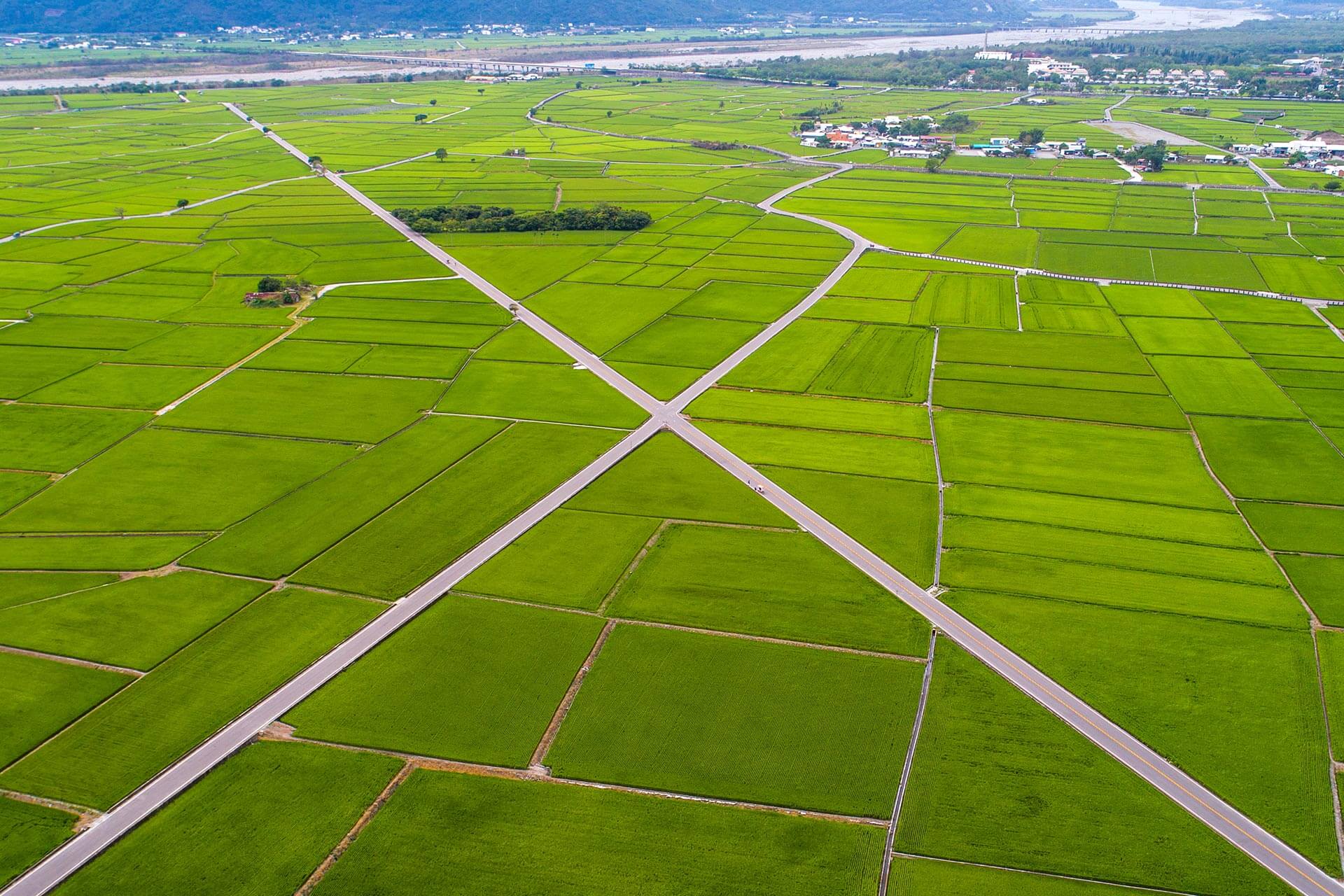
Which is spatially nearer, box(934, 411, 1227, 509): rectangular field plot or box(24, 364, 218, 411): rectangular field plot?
box(934, 411, 1227, 509): rectangular field plot

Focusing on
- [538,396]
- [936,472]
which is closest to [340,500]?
[538,396]

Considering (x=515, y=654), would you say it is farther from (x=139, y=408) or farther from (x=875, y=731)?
(x=139, y=408)

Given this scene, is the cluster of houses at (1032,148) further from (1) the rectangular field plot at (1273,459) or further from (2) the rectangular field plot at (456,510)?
(2) the rectangular field plot at (456,510)

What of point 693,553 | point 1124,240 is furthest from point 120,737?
point 1124,240

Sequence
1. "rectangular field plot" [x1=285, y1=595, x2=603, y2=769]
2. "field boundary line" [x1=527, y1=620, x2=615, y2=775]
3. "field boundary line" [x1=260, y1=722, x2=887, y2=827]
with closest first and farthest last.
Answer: "field boundary line" [x1=260, y1=722, x2=887, y2=827] → "field boundary line" [x1=527, y1=620, x2=615, y2=775] → "rectangular field plot" [x1=285, y1=595, x2=603, y2=769]

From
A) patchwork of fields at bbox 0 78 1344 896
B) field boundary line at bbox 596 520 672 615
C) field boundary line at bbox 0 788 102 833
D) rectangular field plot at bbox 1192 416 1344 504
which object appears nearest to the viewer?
field boundary line at bbox 0 788 102 833

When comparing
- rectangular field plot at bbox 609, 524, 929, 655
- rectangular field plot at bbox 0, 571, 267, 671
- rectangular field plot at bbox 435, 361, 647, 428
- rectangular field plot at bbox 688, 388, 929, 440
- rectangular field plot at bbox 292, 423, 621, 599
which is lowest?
rectangular field plot at bbox 609, 524, 929, 655

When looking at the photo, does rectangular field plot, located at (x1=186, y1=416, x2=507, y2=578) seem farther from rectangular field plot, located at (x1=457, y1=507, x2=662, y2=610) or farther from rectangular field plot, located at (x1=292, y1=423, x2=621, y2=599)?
rectangular field plot, located at (x1=457, y1=507, x2=662, y2=610)

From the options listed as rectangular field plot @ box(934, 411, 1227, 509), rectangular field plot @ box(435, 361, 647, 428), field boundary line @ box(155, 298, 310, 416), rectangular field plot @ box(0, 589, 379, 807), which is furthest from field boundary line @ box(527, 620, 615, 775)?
field boundary line @ box(155, 298, 310, 416)
